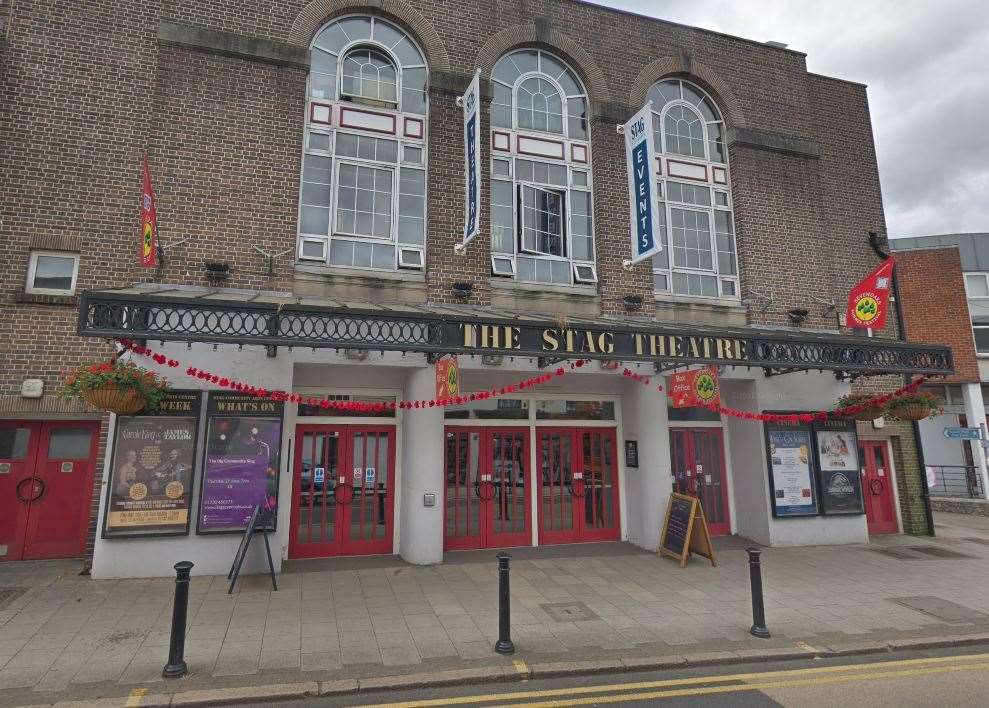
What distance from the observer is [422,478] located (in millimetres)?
9680

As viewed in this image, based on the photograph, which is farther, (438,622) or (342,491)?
(342,491)

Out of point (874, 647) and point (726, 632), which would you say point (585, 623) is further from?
point (874, 647)

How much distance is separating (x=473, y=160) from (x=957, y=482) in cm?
2321

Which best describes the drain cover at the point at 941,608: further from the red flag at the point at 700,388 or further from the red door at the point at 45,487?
the red door at the point at 45,487

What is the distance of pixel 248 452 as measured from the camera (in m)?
8.97

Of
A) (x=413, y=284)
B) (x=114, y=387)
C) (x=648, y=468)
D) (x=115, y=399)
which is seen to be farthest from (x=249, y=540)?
(x=648, y=468)

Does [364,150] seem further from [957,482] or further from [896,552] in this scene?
[957,482]

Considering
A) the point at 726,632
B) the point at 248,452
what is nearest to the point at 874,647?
the point at 726,632

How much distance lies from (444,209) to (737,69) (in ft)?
28.5

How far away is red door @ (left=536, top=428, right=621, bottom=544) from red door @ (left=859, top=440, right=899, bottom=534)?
6.19 m

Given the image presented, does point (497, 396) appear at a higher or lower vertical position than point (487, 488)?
higher

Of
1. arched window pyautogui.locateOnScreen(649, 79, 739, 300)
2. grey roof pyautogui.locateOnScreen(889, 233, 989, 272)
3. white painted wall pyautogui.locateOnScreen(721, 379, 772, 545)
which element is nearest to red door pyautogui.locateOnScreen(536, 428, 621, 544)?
white painted wall pyautogui.locateOnScreen(721, 379, 772, 545)

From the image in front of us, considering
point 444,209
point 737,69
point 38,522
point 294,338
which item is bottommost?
point 38,522

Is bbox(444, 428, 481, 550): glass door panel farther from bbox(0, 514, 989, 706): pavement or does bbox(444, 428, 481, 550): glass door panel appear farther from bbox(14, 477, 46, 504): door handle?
bbox(14, 477, 46, 504): door handle
